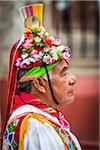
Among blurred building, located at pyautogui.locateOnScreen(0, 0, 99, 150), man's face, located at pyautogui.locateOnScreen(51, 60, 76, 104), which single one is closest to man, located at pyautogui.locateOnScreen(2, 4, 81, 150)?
man's face, located at pyautogui.locateOnScreen(51, 60, 76, 104)

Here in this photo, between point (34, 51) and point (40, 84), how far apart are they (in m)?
0.17

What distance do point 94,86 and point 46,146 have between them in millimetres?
4062

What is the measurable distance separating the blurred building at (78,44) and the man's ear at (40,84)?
174cm

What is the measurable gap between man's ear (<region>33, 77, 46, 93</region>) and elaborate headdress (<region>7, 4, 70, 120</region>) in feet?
0.09

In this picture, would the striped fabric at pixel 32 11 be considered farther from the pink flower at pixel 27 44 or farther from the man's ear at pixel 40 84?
the man's ear at pixel 40 84

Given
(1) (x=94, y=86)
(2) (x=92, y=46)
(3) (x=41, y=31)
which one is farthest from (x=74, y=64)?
(3) (x=41, y=31)

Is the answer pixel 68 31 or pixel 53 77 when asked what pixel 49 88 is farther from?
pixel 68 31

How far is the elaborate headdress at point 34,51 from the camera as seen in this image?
7.57 ft

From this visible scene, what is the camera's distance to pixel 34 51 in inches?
91.7

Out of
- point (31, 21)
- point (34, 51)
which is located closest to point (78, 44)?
point (31, 21)

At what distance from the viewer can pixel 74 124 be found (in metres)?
5.86

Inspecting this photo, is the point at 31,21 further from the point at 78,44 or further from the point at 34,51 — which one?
the point at 78,44

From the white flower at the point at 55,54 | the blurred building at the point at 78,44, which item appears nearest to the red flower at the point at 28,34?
the white flower at the point at 55,54

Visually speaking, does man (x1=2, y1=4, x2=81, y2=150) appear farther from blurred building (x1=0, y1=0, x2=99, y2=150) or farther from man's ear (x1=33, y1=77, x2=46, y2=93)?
blurred building (x1=0, y1=0, x2=99, y2=150)
